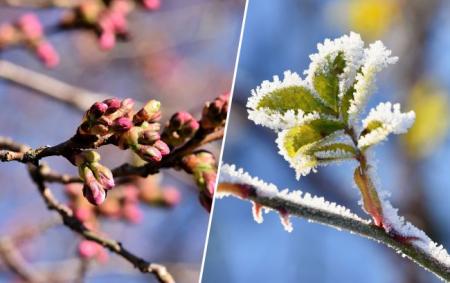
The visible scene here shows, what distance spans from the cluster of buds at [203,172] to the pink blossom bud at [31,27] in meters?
0.47

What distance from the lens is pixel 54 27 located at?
0.83 m

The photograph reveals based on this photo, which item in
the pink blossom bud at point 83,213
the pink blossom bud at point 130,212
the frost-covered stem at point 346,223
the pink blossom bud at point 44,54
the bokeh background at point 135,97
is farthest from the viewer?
the bokeh background at point 135,97

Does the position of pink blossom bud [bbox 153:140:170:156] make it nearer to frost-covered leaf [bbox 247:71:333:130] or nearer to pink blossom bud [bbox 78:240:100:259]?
frost-covered leaf [bbox 247:71:333:130]

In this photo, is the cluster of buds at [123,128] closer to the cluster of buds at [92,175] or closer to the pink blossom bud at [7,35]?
the cluster of buds at [92,175]

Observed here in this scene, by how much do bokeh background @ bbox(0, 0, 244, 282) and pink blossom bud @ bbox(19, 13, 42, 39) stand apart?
0.29m

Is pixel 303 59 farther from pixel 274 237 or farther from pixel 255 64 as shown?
pixel 274 237

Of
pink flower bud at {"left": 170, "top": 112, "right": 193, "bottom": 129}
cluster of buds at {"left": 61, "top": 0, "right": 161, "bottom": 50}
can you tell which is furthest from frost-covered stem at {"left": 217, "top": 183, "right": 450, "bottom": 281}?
cluster of buds at {"left": 61, "top": 0, "right": 161, "bottom": 50}

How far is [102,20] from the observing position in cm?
81

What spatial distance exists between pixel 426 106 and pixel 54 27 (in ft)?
3.77

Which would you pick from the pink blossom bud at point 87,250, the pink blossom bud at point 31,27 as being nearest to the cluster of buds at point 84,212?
the pink blossom bud at point 87,250

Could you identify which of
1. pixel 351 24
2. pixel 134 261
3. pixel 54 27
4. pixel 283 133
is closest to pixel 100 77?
pixel 351 24

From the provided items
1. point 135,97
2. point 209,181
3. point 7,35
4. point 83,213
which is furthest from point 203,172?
point 135,97

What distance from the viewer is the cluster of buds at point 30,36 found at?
889 mm

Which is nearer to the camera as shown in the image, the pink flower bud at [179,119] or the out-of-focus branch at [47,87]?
the pink flower bud at [179,119]
